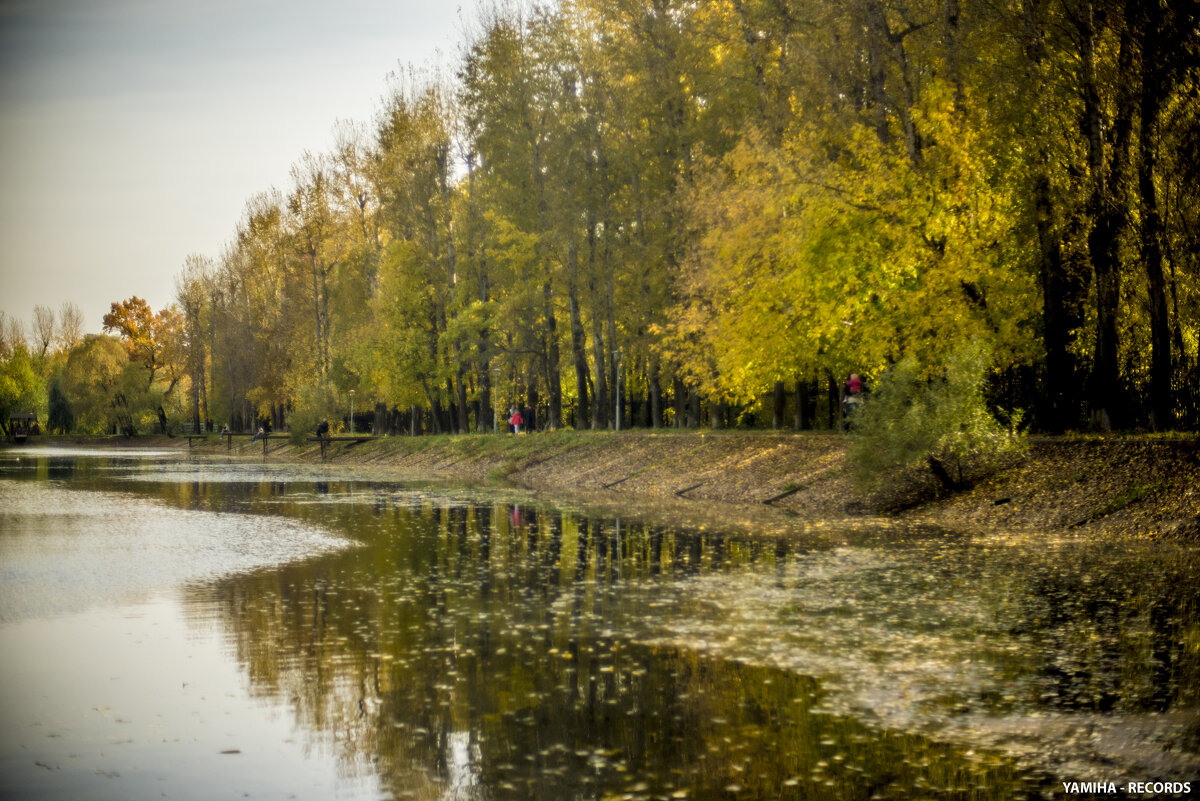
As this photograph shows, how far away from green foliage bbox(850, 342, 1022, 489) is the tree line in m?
1.09

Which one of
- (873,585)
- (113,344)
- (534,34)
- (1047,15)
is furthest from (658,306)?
(113,344)

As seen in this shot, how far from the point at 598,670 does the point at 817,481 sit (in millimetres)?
20307

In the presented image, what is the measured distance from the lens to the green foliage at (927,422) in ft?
79.2

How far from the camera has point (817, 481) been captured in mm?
29734

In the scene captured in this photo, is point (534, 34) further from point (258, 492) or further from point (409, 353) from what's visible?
point (258, 492)

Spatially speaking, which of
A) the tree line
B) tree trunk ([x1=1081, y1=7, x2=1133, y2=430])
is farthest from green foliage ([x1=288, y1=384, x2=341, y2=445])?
tree trunk ([x1=1081, y1=7, x2=1133, y2=430])

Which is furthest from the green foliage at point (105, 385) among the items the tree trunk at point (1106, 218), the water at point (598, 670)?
the tree trunk at point (1106, 218)

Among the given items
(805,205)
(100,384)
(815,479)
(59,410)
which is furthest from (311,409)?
(59,410)

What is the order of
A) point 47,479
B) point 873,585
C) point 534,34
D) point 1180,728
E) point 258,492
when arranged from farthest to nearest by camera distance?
point 534,34
point 47,479
point 258,492
point 873,585
point 1180,728

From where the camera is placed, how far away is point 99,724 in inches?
339

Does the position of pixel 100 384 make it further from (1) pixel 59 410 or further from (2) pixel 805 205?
(2) pixel 805 205

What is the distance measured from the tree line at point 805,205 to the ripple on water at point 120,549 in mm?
16086

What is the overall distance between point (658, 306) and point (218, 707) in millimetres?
39156

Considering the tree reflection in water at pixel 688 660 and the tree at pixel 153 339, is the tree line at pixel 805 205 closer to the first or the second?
the tree reflection in water at pixel 688 660
